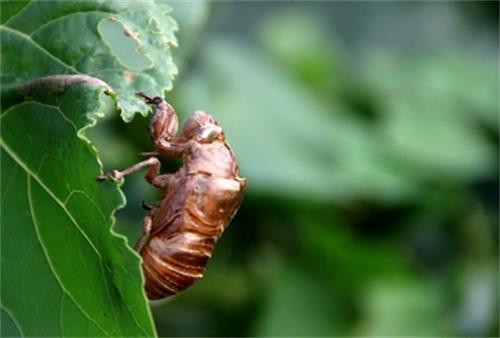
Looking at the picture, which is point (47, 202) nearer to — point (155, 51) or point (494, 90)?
point (155, 51)

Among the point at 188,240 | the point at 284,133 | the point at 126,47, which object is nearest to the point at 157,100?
the point at 126,47

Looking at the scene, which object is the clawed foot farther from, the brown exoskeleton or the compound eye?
the compound eye

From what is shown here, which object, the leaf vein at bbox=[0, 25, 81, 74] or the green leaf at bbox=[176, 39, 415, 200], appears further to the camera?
the green leaf at bbox=[176, 39, 415, 200]

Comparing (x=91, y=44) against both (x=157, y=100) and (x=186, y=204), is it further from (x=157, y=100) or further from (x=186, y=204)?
(x=186, y=204)

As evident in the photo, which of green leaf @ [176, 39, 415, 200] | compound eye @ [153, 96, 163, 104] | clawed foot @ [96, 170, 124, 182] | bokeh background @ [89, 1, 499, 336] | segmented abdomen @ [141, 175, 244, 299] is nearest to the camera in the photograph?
clawed foot @ [96, 170, 124, 182]

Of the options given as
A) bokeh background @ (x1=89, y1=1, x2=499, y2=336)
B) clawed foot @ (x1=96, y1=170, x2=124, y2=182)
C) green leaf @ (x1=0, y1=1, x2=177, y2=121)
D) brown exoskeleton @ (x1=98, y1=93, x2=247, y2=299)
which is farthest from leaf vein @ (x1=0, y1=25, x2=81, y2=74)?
bokeh background @ (x1=89, y1=1, x2=499, y2=336)

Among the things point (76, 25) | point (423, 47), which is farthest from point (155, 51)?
point (423, 47)

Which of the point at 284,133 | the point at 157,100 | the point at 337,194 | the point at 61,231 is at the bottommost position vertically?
the point at 61,231
